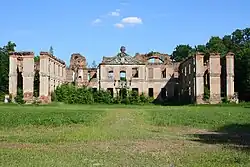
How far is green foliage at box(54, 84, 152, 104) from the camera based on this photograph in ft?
181

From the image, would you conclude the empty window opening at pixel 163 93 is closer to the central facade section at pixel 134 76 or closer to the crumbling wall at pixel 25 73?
the central facade section at pixel 134 76

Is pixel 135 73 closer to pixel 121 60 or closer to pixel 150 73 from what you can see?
pixel 150 73

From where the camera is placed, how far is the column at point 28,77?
1996 inches

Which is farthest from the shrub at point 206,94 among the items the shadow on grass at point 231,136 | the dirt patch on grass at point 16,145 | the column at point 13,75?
the dirt patch on grass at point 16,145

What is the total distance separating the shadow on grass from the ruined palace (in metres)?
27.9

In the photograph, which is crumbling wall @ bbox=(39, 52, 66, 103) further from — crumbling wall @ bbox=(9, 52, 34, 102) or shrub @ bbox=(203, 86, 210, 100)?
shrub @ bbox=(203, 86, 210, 100)

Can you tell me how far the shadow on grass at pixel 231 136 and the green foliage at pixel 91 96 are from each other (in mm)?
34343

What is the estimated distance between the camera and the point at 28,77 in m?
51.0

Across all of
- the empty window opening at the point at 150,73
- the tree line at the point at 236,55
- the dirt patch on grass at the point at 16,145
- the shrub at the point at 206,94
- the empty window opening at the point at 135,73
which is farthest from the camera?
the empty window opening at the point at 150,73

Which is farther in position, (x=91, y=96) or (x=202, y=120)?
(x=91, y=96)

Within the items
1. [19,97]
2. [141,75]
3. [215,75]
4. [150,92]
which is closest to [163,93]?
[150,92]

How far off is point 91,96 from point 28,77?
976 cm

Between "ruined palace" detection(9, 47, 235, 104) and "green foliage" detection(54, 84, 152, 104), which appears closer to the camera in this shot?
"ruined palace" detection(9, 47, 235, 104)

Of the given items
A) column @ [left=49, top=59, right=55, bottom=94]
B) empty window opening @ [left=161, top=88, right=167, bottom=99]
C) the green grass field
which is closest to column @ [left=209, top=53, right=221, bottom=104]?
empty window opening @ [left=161, top=88, right=167, bottom=99]
